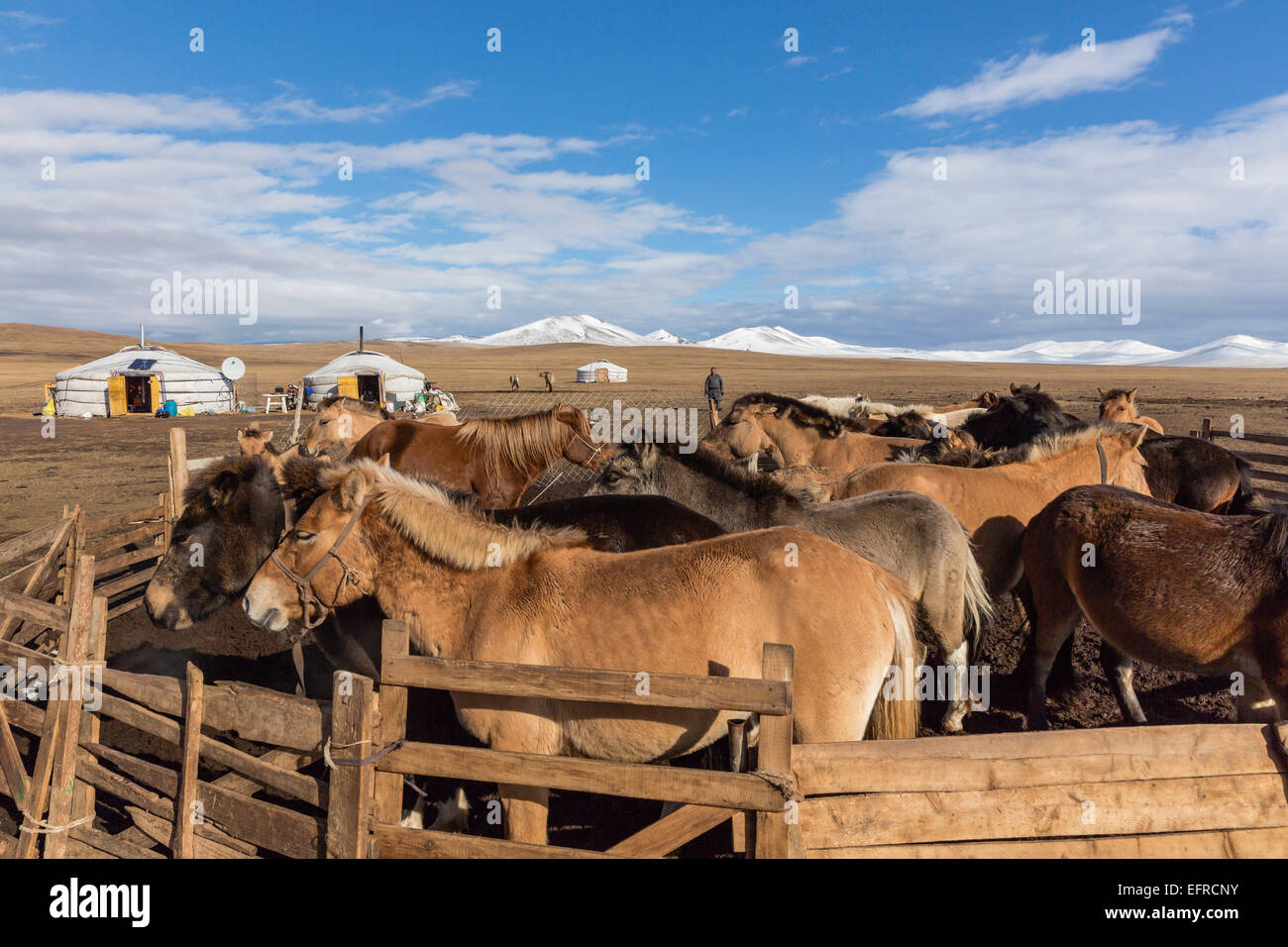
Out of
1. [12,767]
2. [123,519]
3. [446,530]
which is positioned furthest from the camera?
[123,519]

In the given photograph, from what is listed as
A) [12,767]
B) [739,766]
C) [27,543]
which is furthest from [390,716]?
[27,543]

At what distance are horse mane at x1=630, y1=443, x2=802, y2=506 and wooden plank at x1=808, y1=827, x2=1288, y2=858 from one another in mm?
2988

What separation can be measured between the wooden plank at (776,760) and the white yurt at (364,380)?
3822cm

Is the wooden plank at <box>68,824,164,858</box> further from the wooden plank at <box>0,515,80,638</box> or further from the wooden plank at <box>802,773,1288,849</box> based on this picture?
the wooden plank at <box>802,773,1288,849</box>

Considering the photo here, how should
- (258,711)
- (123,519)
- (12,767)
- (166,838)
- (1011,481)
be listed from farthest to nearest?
(123,519) → (1011,481) → (12,767) → (166,838) → (258,711)

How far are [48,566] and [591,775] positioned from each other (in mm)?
6342

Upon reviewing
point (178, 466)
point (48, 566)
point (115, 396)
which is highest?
point (115, 396)

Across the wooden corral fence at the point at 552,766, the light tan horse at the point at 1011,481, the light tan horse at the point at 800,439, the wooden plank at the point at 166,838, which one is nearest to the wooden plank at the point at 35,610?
the wooden plank at the point at 166,838

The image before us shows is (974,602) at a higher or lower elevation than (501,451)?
lower

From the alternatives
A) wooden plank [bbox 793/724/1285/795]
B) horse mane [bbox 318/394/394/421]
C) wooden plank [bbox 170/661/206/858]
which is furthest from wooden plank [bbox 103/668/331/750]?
horse mane [bbox 318/394/394/421]

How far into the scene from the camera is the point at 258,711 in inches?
138

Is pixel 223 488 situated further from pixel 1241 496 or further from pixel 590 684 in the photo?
pixel 1241 496

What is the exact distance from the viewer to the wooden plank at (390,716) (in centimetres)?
316

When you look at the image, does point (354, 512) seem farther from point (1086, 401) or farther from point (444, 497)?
point (1086, 401)
